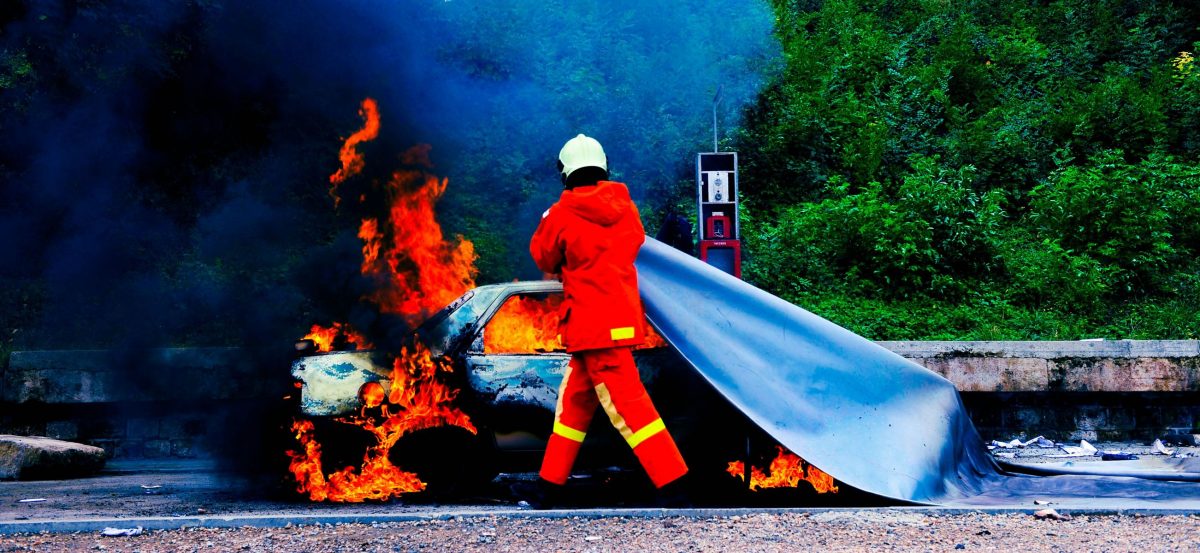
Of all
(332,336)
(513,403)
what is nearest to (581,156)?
(513,403)

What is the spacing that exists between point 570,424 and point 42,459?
4.70 m

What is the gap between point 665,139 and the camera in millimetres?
13617

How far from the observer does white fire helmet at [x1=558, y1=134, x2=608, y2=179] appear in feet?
17.9

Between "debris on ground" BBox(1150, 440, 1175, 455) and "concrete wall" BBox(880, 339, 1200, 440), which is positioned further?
"concrete wall" BBox(880, 339, 1200, 440)

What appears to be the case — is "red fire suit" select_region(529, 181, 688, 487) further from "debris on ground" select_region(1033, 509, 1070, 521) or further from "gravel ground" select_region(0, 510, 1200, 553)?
"debris on ground" select_region(1033, 509, 1070, 521)

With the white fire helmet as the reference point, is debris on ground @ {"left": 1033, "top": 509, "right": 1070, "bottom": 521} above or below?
below

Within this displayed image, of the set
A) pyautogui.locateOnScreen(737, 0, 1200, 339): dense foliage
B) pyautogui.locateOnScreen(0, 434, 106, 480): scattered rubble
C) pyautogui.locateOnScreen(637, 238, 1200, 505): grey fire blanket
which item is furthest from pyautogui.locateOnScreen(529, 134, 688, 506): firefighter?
pyautogui.locateOnScreen(737, 0, 1200, 339): dense foliage

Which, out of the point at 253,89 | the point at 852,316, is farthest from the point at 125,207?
the point at 852,316

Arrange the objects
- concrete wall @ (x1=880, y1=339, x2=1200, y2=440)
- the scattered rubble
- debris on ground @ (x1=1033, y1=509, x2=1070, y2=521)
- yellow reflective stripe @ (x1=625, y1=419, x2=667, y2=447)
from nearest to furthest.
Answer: debris on ground @ (x1=1033, y1=509, x2=1070, y2=521) → yellow reflective stripe @ (x1=625, y1=419, x2=667, y2=447) → the scattered rubble → concrete wall @ (x1=880, y1=339, x2=1200, y2=440)

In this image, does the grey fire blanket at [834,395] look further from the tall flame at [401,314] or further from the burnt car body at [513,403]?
the tall flame at [401,314]

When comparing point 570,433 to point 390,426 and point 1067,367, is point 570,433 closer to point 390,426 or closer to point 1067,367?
point 390,426

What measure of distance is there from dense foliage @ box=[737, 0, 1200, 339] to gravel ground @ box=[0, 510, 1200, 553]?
705 cm

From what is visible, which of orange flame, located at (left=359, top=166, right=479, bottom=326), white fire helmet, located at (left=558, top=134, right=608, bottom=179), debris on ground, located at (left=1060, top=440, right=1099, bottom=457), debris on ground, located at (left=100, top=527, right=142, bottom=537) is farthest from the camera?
debris on ground, located at (left=1060, top=440, right=1099, bottom=457)

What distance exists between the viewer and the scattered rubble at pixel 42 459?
7695 millimetres
